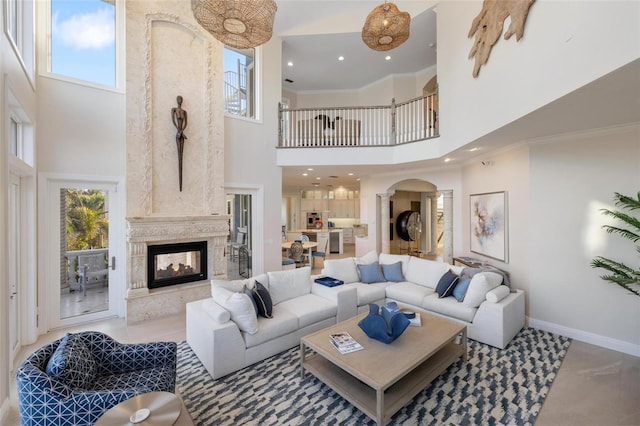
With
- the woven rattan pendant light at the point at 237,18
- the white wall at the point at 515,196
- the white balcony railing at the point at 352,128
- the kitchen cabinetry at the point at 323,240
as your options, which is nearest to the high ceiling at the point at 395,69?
the white wall at the point at 515,196

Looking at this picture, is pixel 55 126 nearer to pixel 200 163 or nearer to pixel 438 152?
pixel 200 163

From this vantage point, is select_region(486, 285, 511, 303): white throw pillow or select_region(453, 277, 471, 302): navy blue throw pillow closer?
select_region(486, 285, 511, 303): white throw pillow

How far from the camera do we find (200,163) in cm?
516

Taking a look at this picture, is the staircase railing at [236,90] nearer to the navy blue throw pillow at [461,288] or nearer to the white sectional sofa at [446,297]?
the white sectional sofa at [446,297]

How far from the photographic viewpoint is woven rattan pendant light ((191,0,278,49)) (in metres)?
2.81

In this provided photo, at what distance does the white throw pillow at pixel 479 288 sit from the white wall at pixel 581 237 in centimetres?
89

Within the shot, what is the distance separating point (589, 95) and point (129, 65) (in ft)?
19.2

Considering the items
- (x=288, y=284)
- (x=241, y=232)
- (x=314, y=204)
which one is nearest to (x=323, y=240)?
(x=314, y=204)

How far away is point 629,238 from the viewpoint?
128 inches

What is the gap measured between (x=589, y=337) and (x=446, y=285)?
179cm

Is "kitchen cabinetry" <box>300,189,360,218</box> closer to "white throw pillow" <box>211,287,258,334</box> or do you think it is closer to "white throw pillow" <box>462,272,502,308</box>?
"white throw pillow" <box>462,272,502,308</box>

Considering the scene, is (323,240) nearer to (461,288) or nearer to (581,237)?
(461,288)

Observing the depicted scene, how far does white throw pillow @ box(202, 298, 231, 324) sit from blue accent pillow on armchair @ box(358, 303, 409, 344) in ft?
4.83

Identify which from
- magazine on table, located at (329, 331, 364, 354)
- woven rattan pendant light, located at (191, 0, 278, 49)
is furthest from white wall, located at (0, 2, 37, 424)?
magazine on table, located at (329, 331, 364, 354)
